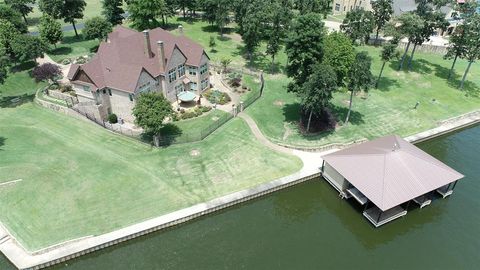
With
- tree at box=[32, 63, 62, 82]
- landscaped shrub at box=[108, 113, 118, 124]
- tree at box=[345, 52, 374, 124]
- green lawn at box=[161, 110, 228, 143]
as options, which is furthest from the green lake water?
tree at box=[32, 63, 62, 82]

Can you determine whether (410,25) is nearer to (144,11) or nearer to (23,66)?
(144,11)

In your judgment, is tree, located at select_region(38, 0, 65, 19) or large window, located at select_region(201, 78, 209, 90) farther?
tree, located at select_region(38, 0, 65, 19)

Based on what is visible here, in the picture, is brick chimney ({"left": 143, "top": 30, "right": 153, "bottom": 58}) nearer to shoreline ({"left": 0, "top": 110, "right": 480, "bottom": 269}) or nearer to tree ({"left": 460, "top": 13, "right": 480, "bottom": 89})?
shoreline ({"left": 0, "top": 110, "right": 480, "bottom": 269})

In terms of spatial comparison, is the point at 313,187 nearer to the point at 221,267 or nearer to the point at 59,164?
the point at 221,267

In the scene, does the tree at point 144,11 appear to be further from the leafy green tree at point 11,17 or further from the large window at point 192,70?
the large window at point 192,70

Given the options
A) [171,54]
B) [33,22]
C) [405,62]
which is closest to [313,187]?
[171,54]
